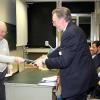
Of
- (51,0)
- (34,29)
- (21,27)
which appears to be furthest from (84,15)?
(21,27)

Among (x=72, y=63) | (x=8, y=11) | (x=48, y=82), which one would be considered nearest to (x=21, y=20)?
(x=8, y=11)

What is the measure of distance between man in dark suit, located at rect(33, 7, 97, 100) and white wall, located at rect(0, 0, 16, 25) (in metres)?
2.99

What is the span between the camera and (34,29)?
6.98m

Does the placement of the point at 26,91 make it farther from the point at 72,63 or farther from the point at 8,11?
the point at 8,11

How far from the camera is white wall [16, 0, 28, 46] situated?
559 centimetres

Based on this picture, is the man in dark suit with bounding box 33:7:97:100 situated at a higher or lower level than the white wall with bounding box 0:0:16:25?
lower

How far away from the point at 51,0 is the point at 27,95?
4.44 m

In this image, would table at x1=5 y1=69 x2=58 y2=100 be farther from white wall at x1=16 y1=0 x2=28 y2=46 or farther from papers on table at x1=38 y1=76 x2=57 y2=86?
white wall at x1=16 y1=0 x2=28 y2=46

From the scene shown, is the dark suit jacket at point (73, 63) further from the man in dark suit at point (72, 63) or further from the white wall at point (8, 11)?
the white wall at point (8, 11)

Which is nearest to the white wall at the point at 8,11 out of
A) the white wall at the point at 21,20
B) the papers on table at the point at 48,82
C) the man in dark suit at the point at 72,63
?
the white wall at the point at 21,20

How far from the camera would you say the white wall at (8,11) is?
5020 millimetres

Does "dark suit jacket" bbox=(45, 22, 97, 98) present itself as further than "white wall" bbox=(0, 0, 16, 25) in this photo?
No

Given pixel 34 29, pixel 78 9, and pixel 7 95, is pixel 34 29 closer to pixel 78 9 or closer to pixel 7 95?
pixel 78 9

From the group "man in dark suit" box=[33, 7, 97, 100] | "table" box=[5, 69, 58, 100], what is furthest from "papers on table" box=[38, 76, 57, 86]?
"man in dark suit" box=[33, 7, 97, 100]
